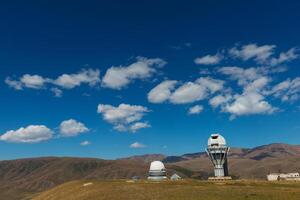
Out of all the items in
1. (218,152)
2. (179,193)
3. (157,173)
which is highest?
(218,152)

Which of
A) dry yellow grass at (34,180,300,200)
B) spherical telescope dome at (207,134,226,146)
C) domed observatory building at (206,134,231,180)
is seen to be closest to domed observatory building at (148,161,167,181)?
domed observatory building at (206,134,231,180)

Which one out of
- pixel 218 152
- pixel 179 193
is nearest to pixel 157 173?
pixel 218 152

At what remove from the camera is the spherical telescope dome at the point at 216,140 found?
507ft

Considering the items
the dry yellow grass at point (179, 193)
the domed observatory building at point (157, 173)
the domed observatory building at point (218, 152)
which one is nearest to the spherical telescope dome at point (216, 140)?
the domed observatory building at point (218, 152)

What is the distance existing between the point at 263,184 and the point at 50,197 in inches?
2570

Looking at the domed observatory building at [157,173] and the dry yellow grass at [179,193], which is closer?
the dry yellow grass at [179,193]

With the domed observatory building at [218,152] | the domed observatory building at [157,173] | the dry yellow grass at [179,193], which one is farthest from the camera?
the domed observatory building at [218,152]

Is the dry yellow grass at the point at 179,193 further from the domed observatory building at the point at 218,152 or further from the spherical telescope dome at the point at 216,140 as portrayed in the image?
the spherical telescope dome at the point at 216,140

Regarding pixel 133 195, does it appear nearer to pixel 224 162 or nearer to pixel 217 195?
pixel 217 195

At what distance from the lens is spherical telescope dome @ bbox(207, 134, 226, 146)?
154 metres

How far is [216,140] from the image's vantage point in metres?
155

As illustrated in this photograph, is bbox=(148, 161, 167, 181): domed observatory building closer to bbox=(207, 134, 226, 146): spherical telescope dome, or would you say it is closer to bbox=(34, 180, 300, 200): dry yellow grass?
bbox=(207, 134, 226, 146): spherical telescope dome

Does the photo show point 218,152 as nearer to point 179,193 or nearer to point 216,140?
point 216,140

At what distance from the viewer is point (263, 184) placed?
4545 inches
